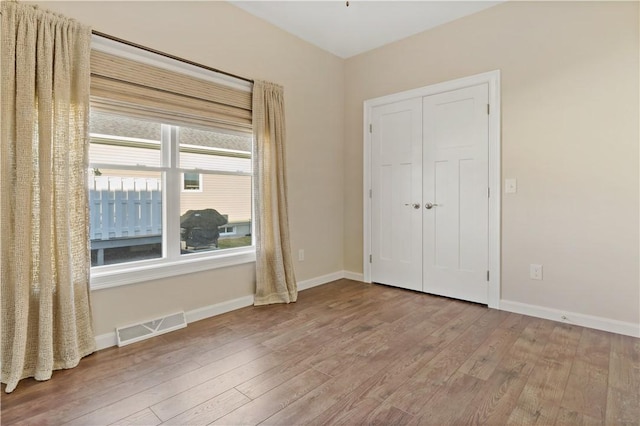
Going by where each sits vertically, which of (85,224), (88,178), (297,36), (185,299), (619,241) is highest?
(297,36)

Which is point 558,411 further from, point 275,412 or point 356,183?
point 356,183

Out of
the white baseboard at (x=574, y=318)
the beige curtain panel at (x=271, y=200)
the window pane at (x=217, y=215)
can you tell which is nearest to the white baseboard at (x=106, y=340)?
the window pane at (x=217, y=215)

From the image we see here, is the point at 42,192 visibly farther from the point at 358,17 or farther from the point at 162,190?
the point at 358,17

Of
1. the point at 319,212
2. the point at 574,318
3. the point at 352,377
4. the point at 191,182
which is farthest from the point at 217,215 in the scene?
the point at 574,318

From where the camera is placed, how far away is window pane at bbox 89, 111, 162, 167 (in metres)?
2.29

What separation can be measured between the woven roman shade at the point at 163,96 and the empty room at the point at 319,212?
0.05 feet

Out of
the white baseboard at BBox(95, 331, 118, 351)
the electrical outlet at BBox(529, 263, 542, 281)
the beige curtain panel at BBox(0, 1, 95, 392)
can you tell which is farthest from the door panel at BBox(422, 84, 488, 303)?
the beige curtain panel at BBox(0, 1, 95, 392)

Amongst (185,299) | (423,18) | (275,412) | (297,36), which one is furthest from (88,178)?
(423,18)

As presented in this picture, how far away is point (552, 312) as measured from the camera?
2.77 metres

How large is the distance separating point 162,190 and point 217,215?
1.79ft

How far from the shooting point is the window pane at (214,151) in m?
2.79

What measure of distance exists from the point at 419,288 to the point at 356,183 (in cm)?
142

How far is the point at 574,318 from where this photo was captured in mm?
2668

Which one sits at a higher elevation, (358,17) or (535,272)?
(358,17)
